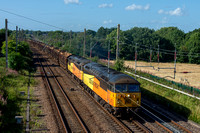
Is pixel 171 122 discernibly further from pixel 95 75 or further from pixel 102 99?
pixel 95 75

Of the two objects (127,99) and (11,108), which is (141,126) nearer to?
(127,99)

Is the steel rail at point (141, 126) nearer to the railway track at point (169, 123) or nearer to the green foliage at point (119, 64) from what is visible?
the railway track at point (169, 123)

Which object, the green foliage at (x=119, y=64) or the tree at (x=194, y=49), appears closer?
the green foliage at (x=119, y=64)

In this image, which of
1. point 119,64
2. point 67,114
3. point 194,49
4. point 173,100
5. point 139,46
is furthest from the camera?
point 139,46

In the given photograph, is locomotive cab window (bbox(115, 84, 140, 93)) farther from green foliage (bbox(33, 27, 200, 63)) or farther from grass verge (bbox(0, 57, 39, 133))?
green foliage (bbox(33, 27, 200, 63))

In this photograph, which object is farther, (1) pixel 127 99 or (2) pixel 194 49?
(2) pixel 194 49

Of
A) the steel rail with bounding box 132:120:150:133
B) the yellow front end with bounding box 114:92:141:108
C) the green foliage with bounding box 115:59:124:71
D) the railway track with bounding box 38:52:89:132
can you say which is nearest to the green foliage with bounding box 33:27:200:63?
the green foliage with bounding box 115:59:124:71

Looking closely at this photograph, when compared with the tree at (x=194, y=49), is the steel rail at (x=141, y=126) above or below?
below

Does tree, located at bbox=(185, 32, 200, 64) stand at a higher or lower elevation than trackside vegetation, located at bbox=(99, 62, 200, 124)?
higher

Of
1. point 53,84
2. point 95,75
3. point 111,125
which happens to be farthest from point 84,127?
point 53,84

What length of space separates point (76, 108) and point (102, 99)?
2425 millimetres

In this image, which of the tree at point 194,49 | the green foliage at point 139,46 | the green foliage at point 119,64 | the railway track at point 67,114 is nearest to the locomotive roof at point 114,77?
the railway track at point 67,114

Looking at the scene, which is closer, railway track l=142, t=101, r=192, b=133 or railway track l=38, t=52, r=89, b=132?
railway track l=38, t=52, r=89, b=132

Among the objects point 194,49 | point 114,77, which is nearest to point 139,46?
point 194,49
